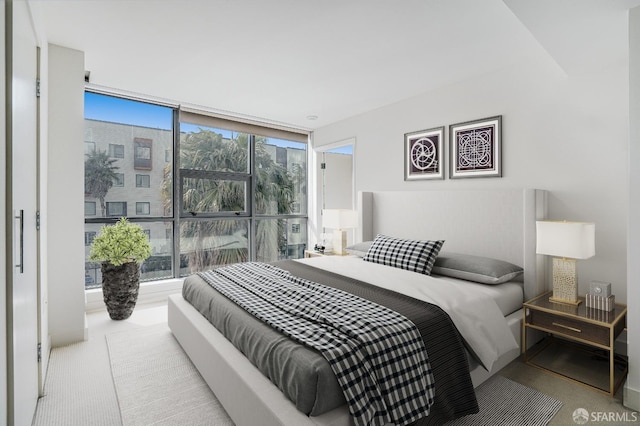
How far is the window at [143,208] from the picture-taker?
163 inches

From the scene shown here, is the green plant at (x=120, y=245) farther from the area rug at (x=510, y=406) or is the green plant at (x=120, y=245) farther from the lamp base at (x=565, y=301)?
the lamp base at (x=565, y=301)

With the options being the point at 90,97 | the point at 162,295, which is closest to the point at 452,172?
the point at 162,295

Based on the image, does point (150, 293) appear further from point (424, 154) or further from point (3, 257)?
point (424, 154)

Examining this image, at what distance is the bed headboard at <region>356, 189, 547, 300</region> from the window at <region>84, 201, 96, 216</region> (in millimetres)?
3172

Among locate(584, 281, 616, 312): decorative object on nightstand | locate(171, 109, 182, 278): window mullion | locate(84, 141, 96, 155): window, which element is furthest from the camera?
locate(171, 109, 182, 278): window mullion

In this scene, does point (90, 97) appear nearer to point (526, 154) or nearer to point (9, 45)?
point (9, 45)

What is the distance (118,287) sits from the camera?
338 centimetres

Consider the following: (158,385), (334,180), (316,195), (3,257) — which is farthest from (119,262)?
(334,180)

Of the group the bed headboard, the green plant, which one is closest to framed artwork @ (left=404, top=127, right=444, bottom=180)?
the bed headboard

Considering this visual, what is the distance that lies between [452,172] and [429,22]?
5.36 ft

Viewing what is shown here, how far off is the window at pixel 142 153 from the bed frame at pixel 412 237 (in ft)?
6.52

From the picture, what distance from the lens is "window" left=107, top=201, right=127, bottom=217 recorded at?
3957mm

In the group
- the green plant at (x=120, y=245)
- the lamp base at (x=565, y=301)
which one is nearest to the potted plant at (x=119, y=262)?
the green plant at (x=120, y=245)

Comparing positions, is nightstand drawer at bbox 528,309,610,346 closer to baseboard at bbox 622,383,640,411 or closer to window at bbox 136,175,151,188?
baseboard at bbox 622,383,640,411
